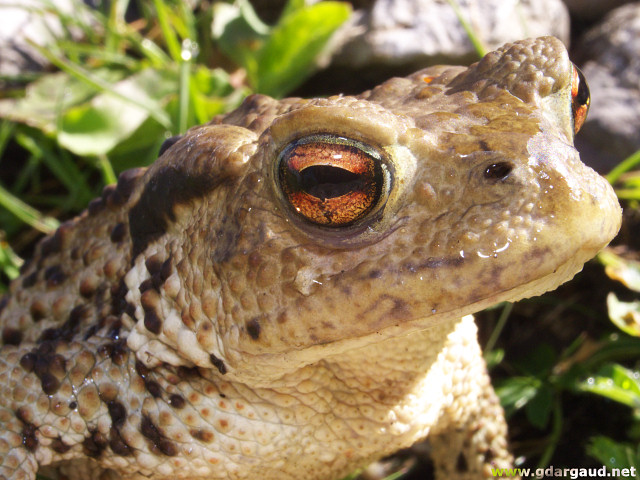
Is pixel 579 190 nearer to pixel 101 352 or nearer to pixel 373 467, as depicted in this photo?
pixel 101 352

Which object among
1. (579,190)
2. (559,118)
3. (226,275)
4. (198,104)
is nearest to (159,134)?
(198,104)

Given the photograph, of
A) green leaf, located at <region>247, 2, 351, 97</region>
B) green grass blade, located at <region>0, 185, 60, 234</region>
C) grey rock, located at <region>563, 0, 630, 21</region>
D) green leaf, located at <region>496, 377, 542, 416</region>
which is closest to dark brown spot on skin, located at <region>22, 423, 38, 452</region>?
green grass blade, located at <region>0, 185, 60, 234</region>

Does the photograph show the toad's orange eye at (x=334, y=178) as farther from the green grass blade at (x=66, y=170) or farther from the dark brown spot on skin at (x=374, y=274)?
the green grass blade at (x=66, y=170)

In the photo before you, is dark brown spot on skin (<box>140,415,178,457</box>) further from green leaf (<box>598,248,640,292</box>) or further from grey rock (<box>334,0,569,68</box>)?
grey rock (<box>334,0,569,68</box>)

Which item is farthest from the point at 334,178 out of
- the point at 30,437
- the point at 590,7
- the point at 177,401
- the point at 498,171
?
the point at 590,7

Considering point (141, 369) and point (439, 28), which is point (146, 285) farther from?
point (439, 28)

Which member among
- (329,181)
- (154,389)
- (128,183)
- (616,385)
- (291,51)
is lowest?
(616,385)
